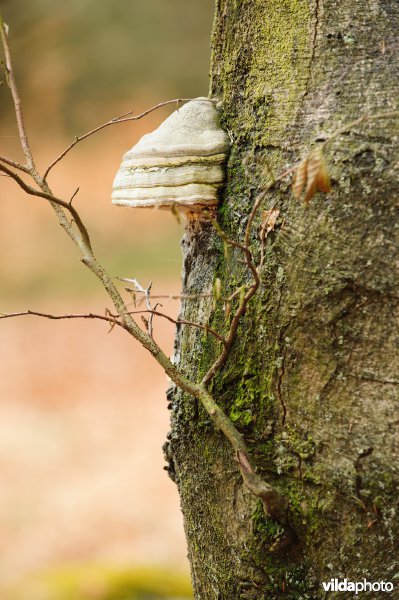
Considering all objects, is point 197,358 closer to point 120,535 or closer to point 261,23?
point 261,23

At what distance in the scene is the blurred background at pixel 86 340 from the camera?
16.3 feet

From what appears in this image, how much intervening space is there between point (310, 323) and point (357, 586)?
0.52 m

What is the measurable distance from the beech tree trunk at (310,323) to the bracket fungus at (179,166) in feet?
0.14

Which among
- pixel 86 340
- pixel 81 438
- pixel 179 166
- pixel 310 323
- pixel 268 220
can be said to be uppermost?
pixel 86 340

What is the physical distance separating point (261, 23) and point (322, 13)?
0.51 ft

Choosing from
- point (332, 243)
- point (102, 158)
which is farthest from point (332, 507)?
point (102, 158)

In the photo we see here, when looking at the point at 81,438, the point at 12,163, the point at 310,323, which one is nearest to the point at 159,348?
the point at 310,323

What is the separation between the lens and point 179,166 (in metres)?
1.55

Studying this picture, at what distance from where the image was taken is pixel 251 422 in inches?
59.5

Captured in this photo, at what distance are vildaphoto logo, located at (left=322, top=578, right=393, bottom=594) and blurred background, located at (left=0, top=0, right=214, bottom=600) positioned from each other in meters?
0.90

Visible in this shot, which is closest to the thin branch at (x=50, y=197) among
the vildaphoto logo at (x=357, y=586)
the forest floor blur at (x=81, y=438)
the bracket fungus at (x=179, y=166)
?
Answer: the bracket fungus at (x=179, y=166)

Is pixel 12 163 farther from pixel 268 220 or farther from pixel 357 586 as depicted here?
pixel 357 586

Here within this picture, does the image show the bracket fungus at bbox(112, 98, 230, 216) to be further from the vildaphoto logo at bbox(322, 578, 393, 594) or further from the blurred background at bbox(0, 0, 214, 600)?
the vildaphoto logo at bbox(322, 578, 393, 594)

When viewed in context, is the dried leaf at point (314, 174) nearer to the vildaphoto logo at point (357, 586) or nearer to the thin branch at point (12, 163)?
the thin branch at point (12, 163)
